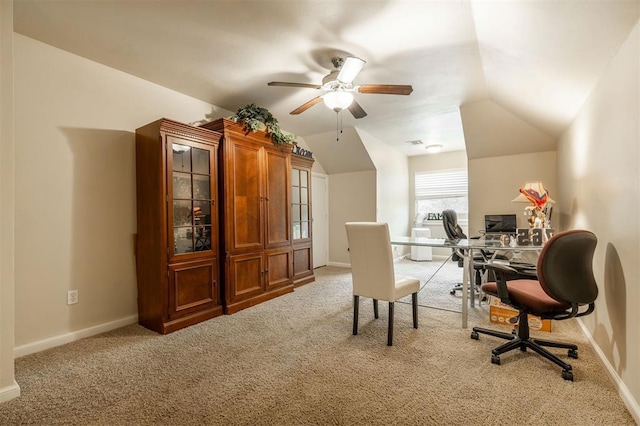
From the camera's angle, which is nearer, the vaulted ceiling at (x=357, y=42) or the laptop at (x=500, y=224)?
the vaulted ceiling at (x=357, y=42)

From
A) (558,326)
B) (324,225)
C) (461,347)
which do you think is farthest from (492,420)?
(324,225)

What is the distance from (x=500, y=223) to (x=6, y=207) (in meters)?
5.75

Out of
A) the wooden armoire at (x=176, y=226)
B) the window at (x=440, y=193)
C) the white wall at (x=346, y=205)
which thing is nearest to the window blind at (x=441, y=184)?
the window at (x=440, y=193)

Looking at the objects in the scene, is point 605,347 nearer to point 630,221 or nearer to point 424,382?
point 630,221

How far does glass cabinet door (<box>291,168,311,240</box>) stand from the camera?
4.36 meters

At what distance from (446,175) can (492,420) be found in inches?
239

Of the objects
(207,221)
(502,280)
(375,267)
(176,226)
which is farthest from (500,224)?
(176,226)

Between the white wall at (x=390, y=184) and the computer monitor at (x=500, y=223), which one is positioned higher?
the white wall at (x=390, y=184)

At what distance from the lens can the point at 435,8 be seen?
6.61 ft

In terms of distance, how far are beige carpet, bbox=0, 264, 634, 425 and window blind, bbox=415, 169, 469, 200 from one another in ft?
14.1

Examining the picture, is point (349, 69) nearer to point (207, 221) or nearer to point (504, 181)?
point (207, 221)

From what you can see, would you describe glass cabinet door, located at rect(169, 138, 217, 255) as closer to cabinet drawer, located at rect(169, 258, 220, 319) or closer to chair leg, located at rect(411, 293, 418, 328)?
cabinet drawer, located at rect(169, 258, 220, 319)

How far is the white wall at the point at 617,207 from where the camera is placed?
1576 mm

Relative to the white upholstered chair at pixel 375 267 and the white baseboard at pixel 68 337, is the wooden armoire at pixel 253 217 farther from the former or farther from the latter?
the white upholstered chair at pixel 375 267
